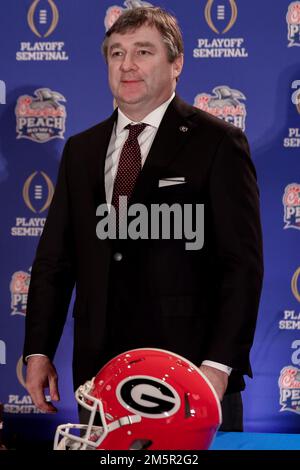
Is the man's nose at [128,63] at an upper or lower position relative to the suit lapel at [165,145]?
upper

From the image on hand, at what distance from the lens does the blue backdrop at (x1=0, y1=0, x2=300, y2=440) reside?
10.3 feet

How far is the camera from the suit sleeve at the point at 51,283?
2.06 metres

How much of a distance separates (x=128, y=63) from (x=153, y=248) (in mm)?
533

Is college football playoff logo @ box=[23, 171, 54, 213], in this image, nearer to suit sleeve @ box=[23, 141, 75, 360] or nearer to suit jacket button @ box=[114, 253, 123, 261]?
suit sleeve @ box=[23, 141, 75, 360]

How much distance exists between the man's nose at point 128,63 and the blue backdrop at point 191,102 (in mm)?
1214

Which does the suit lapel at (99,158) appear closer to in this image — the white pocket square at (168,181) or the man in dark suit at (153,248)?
the man in dark suit at (153,248)

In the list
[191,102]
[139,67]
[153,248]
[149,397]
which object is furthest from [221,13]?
[149,397]

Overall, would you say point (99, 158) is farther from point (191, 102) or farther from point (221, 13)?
point (221, 13)

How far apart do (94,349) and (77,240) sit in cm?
32

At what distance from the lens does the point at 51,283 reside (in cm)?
207

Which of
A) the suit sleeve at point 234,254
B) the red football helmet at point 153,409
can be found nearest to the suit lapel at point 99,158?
the suit sleeve at point 234,254

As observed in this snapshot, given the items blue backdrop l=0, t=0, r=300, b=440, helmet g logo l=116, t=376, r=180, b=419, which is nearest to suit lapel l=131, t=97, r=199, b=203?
helmet g logo l=116, t=376, r=180, b=419

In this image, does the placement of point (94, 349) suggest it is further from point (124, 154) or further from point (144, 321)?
point (124, 154)
